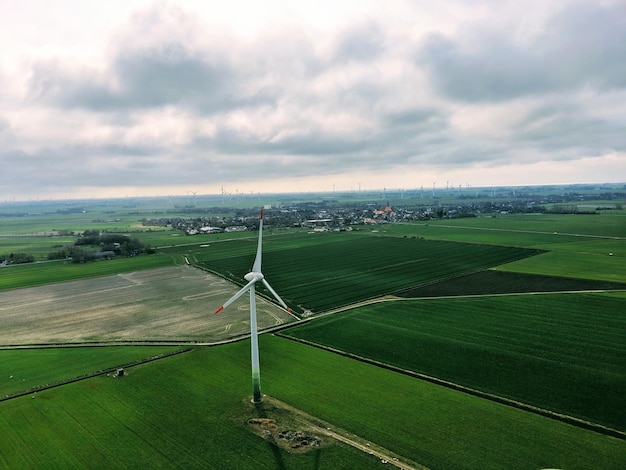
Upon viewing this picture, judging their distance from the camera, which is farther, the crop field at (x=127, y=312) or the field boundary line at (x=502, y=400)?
the crop field at (x=127, y=312)

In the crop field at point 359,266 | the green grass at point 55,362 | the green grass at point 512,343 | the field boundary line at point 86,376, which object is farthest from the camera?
the crop field at point 359,266

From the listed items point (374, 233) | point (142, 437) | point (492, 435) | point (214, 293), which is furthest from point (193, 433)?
point (374, 233)

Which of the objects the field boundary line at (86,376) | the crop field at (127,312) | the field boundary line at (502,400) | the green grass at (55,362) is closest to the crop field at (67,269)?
the crop field at (127,312)

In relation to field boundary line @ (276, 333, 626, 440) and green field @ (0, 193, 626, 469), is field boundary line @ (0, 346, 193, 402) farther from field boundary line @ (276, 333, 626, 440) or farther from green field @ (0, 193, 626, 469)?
field boundary line @ (276, 333, 626, 440)

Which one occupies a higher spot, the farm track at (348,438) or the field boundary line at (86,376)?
the field boundary line at (86,376)

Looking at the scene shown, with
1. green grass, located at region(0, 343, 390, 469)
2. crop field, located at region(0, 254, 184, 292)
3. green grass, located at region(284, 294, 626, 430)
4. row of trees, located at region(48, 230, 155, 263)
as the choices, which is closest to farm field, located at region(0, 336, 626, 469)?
green grass, located at region(0, 343, 390, 469)

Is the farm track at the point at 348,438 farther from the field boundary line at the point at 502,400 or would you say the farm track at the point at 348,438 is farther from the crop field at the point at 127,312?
the crop field at the point at 127,312
